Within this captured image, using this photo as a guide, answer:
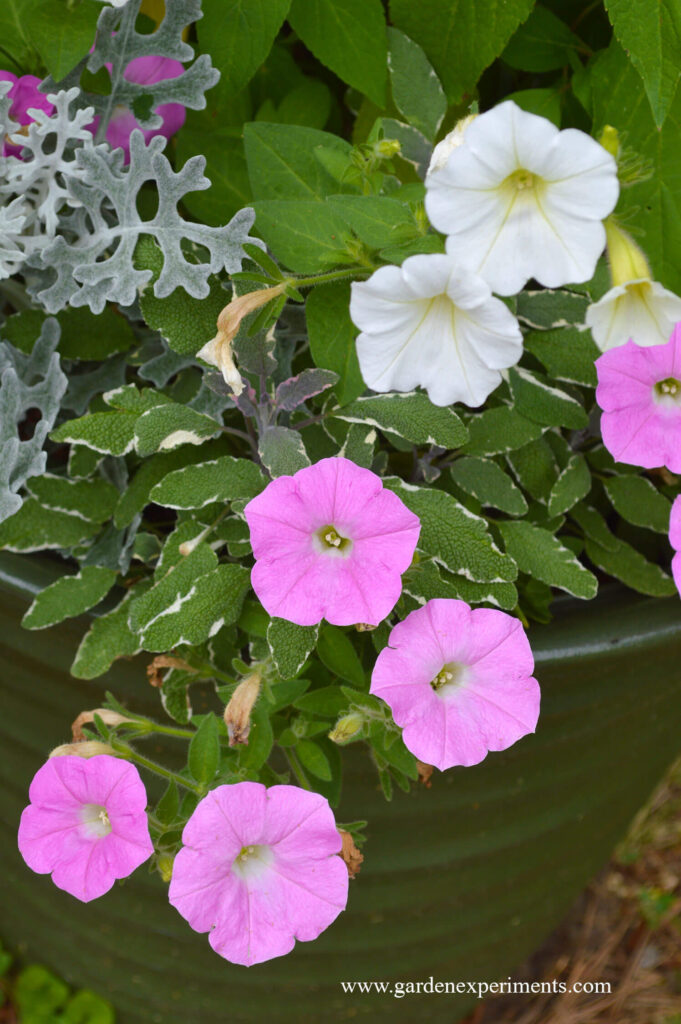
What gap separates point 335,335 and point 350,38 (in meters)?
0.18

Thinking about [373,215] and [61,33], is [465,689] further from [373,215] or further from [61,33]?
[61,33]

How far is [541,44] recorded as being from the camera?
643 mm

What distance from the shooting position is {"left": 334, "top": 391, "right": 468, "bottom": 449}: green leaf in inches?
20.9

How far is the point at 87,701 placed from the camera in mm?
696

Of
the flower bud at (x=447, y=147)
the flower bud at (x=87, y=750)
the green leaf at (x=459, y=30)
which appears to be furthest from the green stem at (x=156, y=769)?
the green leaf at (x=459, y=30)

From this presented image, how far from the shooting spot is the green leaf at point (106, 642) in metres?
0.60

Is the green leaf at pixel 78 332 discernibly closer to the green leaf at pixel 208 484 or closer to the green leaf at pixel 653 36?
the green leaf at pixel 208 484

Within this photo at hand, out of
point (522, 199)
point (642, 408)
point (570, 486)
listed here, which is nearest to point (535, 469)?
point (570, 486)

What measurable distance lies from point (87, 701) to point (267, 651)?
200mm

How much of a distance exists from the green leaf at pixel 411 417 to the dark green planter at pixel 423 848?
16 cm

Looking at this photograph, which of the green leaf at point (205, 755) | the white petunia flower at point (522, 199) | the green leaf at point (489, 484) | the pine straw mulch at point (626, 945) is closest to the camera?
the white petunia flower at point (522, 199)

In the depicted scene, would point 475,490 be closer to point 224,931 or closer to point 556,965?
point 224,931

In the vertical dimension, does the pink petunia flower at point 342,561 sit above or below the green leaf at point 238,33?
below

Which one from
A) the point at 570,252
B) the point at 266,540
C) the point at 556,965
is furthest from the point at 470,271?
the point at 556,965
